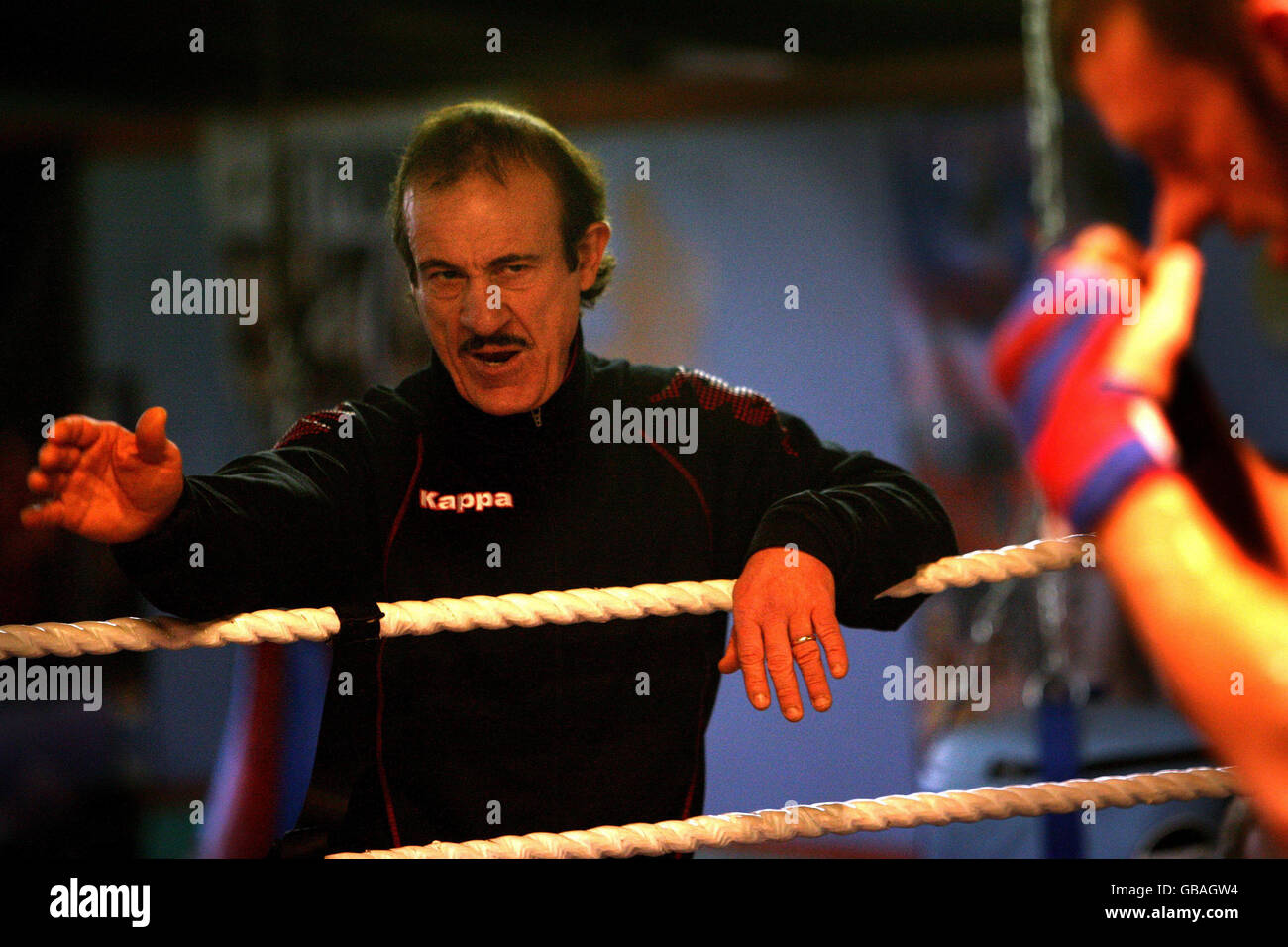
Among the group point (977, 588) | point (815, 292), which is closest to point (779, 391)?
point (815, 292)

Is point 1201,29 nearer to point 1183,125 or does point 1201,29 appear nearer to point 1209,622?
point 1183,125

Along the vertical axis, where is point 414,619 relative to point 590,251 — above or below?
below

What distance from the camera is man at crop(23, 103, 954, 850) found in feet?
3.14

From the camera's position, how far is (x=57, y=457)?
0.75 metres

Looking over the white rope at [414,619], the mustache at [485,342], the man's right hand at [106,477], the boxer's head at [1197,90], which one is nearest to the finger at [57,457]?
the man's right hand at [106,477]

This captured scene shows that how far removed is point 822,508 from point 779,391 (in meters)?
1.89

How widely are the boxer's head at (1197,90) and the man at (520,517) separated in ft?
1.08

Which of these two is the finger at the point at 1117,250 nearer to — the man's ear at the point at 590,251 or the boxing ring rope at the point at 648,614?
the boxing ring rope at the point at 648,614

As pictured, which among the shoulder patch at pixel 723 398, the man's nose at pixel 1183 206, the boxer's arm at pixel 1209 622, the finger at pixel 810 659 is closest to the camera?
the boxer's arm at pixel 1209 622

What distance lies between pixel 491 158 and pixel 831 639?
1.69 feet

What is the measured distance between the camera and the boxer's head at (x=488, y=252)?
101 cm

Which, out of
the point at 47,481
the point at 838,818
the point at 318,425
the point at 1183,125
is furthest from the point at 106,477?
the point at 1183,125
